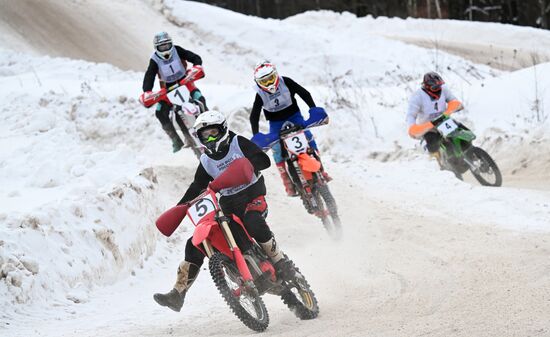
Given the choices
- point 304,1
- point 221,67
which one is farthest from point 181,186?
point 304,1

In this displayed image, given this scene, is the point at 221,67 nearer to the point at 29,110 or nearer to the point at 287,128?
the point at 29,110

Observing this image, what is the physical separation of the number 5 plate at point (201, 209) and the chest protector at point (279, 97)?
16.0ft

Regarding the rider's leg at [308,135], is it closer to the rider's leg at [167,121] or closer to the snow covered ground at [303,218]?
the snow covered ground at [303,218]

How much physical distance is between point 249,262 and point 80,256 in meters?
2.43

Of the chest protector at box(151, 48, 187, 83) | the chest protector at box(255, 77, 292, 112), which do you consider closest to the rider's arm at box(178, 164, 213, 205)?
the chest protector at box(255, 77, 292, 112)

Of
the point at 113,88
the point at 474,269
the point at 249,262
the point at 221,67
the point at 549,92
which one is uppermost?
the point at 249,262

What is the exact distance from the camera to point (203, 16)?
112 ft

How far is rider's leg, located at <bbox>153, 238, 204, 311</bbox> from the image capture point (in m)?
7.32

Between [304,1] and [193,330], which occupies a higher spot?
[193,330]

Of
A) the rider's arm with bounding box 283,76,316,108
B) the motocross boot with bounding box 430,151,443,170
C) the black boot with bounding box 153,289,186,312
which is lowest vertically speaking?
→ the motocross boot with bounding box 430,151,443,170

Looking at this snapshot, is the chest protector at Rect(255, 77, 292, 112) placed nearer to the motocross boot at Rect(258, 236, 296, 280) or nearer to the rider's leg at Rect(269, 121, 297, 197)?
the rider's leg at Rect(269, 121, 297, 197)

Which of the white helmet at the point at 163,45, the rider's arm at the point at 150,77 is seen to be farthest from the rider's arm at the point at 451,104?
the rider's arm at the point at 150,77

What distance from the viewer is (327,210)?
11.2 meters

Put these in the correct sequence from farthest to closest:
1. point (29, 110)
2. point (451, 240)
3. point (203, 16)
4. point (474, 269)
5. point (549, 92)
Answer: point (203, 16)
point (29, 110)
point (549, 92)
point (451, 240)
point (474, 269)
